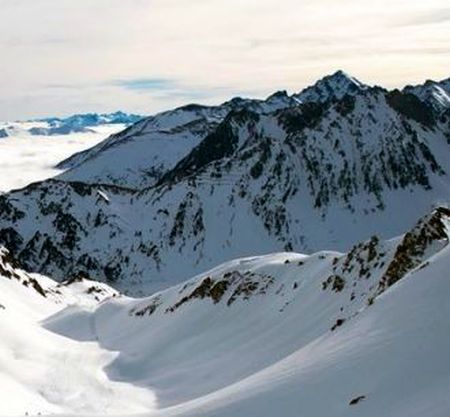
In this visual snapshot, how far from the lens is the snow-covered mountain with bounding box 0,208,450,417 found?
741 inches

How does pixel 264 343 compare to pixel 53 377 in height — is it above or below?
above

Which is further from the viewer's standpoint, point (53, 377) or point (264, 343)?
point (264, 343)

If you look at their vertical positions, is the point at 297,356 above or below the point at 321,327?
above

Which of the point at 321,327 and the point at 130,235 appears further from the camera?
the point at 130,235

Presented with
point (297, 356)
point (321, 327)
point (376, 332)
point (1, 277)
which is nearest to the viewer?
point (376, 332)

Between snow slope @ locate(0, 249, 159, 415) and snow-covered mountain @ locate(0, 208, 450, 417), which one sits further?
snow slope @ locate(0, 249, 159, 415)

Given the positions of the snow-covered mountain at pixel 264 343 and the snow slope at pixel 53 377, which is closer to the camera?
the snow-covered mountain at pixel 264 343

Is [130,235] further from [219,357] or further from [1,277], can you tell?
[219,357]

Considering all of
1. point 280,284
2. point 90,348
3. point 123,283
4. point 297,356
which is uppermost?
point 297,356

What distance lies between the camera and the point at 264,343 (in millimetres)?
48188

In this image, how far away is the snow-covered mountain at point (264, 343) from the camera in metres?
18.8

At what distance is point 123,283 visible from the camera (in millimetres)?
182500

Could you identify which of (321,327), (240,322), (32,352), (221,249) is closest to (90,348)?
(32,352)

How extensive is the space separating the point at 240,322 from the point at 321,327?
44.4 feet
